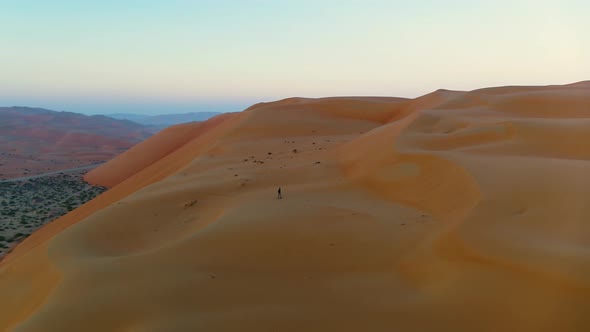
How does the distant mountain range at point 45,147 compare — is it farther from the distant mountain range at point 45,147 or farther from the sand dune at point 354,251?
the sand dune at point 354,251

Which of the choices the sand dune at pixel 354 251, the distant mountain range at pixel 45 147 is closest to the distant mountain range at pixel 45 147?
the distant mountain range at pixel 45 147

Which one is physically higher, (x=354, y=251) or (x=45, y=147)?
(x=354, y=251)

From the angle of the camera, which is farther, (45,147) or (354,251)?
(45,147)

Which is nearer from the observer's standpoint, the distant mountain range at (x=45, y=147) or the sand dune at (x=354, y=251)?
the sand dune at (x=354, y=251)

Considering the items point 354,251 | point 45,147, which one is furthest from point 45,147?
point 354,251

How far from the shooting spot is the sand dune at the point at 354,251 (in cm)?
319

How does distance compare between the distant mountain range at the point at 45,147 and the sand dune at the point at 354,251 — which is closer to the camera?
the sand dune at the point at 354,251

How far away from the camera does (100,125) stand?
95.1 m

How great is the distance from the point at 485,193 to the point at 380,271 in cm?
206

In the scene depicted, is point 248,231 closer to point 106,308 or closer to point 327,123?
point 106,308

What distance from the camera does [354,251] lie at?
14.5ft

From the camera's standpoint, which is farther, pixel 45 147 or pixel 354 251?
pixel 45 147

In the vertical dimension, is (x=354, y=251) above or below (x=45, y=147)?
above

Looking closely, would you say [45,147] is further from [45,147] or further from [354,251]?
[354,251]
